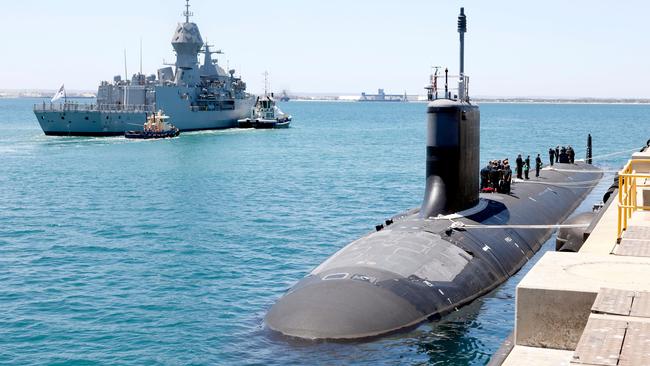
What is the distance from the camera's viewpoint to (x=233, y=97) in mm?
136375

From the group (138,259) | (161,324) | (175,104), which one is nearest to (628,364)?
(161,324)

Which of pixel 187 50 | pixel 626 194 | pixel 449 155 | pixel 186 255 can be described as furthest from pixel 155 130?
pixel 626 194

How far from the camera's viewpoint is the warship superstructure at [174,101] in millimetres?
109812

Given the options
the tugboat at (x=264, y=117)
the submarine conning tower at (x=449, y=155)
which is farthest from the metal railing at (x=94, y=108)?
the submarine conning tower at (x=449, y=155)

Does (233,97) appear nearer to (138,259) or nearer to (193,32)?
(193,32)

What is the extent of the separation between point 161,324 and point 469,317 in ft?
30.4

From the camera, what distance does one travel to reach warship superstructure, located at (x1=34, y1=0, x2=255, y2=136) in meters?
110

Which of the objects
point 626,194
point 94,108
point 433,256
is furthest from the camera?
point 94,108

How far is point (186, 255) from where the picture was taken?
34.4m

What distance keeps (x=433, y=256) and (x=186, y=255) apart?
15077 millimetres

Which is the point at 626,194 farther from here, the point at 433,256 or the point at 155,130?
the point at 155,130

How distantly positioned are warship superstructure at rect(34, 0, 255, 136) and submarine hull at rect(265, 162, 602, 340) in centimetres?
8767

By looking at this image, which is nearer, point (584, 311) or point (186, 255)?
point (584, 311)

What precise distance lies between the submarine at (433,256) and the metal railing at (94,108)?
87.8 m
